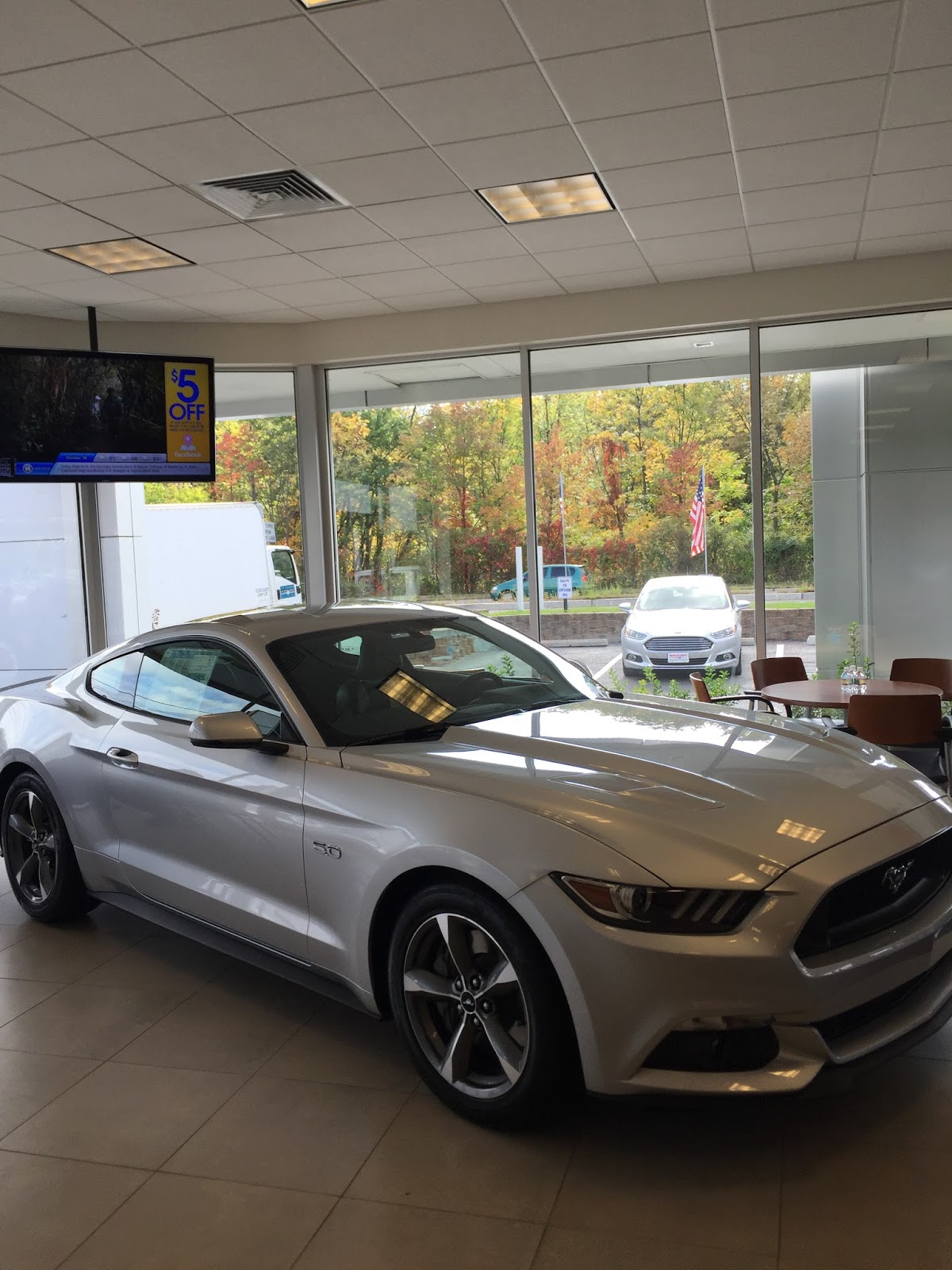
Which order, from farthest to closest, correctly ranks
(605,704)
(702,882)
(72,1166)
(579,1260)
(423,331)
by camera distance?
(423,331), (605,704), (72,1166), (702,882), (579,1260)

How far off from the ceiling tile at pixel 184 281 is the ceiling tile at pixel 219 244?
25cm

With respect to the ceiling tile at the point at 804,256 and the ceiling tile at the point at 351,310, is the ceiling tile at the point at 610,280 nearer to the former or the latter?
the ceiling tile at the point at 804,256

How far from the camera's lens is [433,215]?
5199 mm

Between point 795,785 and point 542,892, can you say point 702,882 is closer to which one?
point 542,892

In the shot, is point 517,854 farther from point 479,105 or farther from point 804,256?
point 804,256

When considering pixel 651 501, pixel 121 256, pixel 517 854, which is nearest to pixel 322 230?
pixel 121 256

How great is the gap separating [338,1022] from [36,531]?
604 centimetres

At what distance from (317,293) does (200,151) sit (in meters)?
2.53

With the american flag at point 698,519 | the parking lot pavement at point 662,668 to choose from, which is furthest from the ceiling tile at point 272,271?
the parking lot pavement at point 662,668

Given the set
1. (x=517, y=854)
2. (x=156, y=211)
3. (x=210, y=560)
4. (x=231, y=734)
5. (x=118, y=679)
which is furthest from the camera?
(x=210, y=560)

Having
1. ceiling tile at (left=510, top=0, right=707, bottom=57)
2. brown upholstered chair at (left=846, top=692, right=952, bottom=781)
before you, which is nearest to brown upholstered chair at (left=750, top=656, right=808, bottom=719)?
brown upholstered chair at (left=846, top=692, right=952, bottom=781)

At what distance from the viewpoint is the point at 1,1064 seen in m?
2.76

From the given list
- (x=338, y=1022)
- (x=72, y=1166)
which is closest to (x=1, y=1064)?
(x=72, y=1166)

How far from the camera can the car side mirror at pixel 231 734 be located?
106 inches
